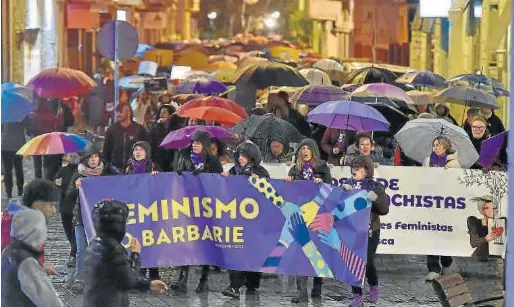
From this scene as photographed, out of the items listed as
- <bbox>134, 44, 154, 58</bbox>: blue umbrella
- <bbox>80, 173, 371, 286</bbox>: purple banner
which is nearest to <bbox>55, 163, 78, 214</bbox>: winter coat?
<bbox>80, 173, 371, 286</bbox>: purple banner

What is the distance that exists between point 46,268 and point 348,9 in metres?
7.36

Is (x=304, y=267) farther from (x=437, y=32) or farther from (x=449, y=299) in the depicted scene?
(x=437, y=32)

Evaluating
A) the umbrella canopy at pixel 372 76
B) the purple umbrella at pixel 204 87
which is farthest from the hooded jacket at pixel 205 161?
the purple umbrella at pixel 204 87

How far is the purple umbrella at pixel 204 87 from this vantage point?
20484mm

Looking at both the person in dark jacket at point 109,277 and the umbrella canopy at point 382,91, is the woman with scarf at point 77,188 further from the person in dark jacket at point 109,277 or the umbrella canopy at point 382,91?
the umbrella canopy at point 382,91

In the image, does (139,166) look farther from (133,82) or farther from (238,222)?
(133,82)

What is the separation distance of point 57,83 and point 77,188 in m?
3.22

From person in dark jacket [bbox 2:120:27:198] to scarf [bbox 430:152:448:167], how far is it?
13.7ft

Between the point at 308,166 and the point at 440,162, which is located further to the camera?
the point at 440,162

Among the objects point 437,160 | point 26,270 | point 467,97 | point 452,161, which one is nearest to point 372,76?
point 467,97

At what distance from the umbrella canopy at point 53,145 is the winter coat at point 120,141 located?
0.92 m

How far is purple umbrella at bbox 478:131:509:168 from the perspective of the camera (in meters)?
13.0

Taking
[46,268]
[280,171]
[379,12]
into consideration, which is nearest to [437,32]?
[379,12]

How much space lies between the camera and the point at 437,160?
46.1 ft
